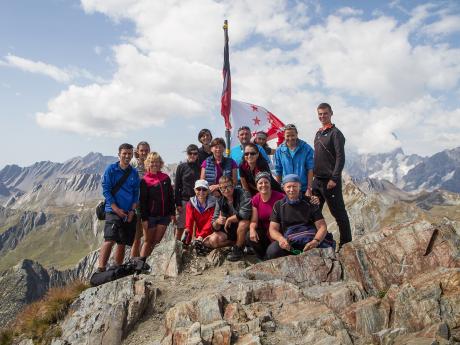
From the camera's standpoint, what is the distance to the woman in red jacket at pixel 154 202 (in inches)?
540

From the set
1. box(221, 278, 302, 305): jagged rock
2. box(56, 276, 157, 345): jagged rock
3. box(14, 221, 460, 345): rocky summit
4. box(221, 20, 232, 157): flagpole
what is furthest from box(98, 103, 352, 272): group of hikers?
box(221, 20, 232, 157): flagpole

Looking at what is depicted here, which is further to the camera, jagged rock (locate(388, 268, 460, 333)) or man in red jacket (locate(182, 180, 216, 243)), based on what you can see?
man in red jacket (locate(182, 180, 216, 243))

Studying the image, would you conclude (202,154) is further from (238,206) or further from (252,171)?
(238,206)

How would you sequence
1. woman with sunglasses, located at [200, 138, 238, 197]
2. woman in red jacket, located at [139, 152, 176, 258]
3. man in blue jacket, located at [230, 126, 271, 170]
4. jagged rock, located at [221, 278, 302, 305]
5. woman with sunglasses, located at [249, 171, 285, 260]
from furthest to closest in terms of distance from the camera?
man in blue jacket, located at [230, 126, 271, 170], woman with sunglasses, located at [200, 138, 238, 197], woman in red jacket, located at [139, 152, 176, 258], woman with sunglasses, located at [249, 171, 285, 260], jagged rock, located at [221, 278, 302, 305]

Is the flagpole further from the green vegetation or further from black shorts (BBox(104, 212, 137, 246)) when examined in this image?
the green vegetation

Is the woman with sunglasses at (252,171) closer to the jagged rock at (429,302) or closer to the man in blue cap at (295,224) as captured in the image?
the man in blue cap at (295,224)

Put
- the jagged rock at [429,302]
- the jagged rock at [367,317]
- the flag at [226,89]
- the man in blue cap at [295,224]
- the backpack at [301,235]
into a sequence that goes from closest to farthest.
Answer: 1. the jagged rock at [429,302]
2. the jagged rock at [367,317]
3. the man in blue cap at [295,224]
4. the backpack at [301,235]
5. the flag at [226,89]

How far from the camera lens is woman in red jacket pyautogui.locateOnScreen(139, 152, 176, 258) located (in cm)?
1373

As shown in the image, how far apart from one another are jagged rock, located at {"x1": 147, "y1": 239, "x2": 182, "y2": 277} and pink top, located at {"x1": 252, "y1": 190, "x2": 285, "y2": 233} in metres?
3.27

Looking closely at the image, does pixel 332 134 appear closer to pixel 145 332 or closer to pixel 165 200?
pixel 165 200

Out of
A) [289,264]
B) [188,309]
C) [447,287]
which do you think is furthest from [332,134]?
[188,309]

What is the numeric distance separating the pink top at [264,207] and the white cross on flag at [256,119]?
8.43 metres

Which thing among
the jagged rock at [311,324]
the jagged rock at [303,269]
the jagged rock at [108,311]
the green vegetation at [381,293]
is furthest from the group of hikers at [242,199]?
the jagged rock at [311,324]

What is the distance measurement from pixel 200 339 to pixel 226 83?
15.5m
